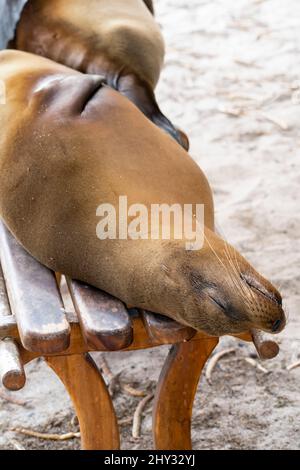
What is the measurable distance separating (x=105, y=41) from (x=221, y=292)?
1.40 metres

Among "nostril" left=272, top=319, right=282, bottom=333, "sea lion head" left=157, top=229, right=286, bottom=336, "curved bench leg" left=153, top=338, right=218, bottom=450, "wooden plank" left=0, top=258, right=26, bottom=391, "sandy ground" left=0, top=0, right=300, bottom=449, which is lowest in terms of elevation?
"sandy ground" left=0, top=0, right=300, bottom=449

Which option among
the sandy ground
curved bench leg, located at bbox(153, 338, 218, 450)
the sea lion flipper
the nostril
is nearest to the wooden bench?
curved bench leg, located at bbox(153, 338, 218, 450)

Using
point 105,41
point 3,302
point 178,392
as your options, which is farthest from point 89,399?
point 105,41

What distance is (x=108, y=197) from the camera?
235 centimetres

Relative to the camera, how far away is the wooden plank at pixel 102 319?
2180 millimetres

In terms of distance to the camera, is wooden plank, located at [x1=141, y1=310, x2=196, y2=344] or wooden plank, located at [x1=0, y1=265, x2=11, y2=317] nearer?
wooden plank, located at [x1=141, y1=310, x2=196, y2=344]

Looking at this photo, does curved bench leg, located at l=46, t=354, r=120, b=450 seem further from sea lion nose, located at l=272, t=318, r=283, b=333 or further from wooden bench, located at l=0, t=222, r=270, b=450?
sea lion nose, located at l=272, t=318, r=283, b=333

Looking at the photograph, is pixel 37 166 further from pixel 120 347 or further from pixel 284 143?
pixel 284 143

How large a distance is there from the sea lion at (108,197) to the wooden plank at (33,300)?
0.18 ft

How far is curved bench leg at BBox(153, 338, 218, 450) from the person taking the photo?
247 cm

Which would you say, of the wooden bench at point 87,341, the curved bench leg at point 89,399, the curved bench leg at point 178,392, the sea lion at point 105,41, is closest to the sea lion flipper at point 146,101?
the sea lion at point 105,41

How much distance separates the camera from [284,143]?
14.7ft

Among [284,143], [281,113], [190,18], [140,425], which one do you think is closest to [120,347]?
[140,425]

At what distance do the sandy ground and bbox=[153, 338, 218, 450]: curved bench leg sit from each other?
25 centimetres
